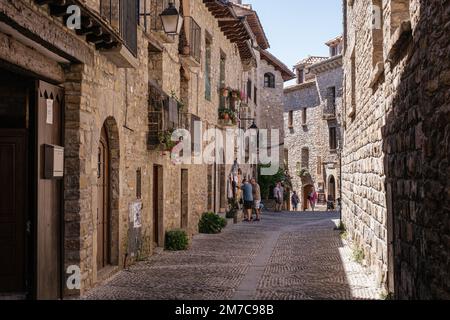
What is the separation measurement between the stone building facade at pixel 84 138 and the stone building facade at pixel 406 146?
3.26 meters

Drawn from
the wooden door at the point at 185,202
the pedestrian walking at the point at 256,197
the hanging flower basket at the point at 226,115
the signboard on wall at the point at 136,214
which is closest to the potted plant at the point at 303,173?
the pedestrian walking at the point at 256,197

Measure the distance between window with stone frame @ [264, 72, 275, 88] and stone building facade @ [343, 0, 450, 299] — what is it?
86.8 feet

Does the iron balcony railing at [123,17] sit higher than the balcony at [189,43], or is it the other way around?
the balcony at [189,43]

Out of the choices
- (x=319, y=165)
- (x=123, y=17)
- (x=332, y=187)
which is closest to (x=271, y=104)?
(x=319, y=165)

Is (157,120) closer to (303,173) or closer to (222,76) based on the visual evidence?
Result: (222,76)

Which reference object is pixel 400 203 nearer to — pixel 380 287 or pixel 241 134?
pixel 380 287

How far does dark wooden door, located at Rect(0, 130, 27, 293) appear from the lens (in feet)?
25.6

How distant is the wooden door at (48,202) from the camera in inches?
280

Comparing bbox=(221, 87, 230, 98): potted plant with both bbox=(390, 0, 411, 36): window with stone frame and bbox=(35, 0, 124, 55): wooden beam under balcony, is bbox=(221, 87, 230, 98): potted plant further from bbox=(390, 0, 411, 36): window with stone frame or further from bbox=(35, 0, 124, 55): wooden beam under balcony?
bbox=(390, 0, 411, 36): window with stone frame

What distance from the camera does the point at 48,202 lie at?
291 inches

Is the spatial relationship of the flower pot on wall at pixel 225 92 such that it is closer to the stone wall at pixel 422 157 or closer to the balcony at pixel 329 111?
the stone wall at pixel 422 157

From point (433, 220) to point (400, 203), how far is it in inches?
67.3

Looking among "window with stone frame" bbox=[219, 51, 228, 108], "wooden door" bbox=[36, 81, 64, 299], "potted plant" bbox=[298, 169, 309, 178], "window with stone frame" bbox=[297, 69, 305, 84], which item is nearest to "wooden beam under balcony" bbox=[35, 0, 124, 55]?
"wooden door" bbox=[36, 81, 64, 299]

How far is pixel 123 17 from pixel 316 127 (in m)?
33.3
